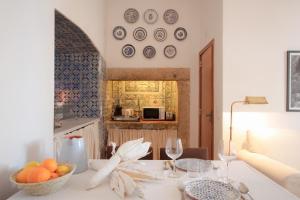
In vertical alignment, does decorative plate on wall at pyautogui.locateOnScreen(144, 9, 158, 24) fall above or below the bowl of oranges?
above

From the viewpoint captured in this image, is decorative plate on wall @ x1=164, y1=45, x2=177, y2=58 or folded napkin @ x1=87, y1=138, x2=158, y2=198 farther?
decorative plate on wall @ x1=164, y1=45, x2=177, y2=58

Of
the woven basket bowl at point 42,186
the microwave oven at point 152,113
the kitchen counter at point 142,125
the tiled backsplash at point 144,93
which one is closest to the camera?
the woven basket bowl at point 42,186

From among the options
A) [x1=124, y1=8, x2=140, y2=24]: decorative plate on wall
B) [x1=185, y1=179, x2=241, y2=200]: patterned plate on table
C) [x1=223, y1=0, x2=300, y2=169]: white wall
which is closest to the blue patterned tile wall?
[x1=124, y1=8, x2=140, y2=24]: decorative plate on wall

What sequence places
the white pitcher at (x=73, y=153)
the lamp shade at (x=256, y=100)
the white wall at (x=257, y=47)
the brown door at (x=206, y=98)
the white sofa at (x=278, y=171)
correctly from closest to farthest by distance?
the white pitcher at (x=73, y=153)
the white sofa at (x=278, y=171)
the lamp shade at (x=256, y=100)
the white wall at (x=257, y=47)
the brown door at (x=206, y=98)

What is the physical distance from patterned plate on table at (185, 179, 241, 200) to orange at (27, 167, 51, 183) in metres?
0.65

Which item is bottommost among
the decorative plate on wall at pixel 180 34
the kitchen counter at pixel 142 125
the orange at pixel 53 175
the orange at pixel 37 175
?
the kitchen counter at pixel 142 125

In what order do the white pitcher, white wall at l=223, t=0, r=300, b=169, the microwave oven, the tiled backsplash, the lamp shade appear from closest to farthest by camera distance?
the white pitcher, the lamp shade, white wall at l=223, t=0, r=300, b=169, the microwave oven, the tiled backsplash

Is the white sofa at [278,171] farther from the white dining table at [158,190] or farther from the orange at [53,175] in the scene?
the orange at [53,175]

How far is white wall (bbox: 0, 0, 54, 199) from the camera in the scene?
3.95 feet

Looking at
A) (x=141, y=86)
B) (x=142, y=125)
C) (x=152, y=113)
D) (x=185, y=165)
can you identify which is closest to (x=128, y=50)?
(x=141, y=86)

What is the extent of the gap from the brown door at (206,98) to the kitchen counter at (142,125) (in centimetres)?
56

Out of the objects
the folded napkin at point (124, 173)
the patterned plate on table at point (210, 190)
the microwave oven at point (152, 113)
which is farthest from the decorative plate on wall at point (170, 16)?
the patterned plate on table at point (210, 190)

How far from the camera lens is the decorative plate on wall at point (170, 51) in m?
4.45

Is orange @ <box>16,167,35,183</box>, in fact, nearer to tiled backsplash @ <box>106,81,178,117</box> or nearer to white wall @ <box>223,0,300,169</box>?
white wall @ <box>223,0,300,169</box>
